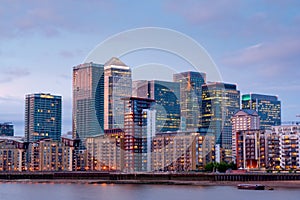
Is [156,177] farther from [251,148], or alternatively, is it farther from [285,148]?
[285,148]

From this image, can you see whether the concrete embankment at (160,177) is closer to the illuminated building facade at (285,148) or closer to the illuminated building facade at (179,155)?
the illuminated building facade at (285,148)

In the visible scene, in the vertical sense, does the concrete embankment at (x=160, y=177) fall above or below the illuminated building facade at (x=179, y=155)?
below

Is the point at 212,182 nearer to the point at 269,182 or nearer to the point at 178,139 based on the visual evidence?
the point at 269,182

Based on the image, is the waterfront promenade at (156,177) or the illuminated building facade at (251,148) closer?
the waterfront promenade at (156,177)

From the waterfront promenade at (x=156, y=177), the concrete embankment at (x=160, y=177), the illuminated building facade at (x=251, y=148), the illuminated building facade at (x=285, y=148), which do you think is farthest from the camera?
the illuminated building facade at (x=251, y=148)

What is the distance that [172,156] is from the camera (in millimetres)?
197625

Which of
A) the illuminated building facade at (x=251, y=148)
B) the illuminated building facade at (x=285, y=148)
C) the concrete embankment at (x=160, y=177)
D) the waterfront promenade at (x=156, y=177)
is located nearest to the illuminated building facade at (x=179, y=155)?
the illuminated building facade at (x=251, y=148)

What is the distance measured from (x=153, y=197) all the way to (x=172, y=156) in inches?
4386

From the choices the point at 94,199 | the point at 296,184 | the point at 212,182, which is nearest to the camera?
the point at 94,199

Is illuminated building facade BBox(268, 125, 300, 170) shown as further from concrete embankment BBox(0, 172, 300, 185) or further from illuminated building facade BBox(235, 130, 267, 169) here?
concrete embankment BBox(0, 172, 300, 185)

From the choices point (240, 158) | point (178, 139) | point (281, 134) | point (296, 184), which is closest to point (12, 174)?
point (178, 139)

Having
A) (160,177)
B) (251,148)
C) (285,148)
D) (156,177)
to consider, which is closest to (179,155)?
(251,148)

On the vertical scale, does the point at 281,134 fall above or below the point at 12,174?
above

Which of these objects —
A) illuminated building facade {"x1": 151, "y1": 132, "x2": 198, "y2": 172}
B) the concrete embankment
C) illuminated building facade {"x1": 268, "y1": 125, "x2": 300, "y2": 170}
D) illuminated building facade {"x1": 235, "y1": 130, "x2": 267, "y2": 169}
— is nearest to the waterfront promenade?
the concrete embankment
